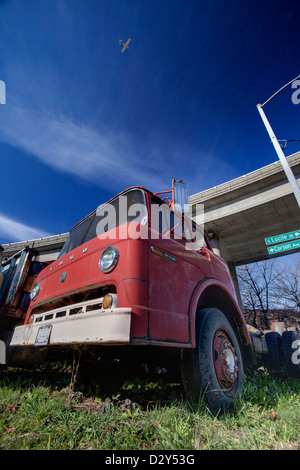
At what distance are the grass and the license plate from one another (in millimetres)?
590

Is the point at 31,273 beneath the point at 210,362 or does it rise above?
above

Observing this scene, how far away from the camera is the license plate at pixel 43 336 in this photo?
196cm

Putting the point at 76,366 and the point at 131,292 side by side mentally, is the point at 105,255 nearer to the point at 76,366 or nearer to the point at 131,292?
the point at 131,292

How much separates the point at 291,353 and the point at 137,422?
4.23 metres

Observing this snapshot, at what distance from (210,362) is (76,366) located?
4.90ft

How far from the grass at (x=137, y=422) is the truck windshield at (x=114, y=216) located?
1.73 metres

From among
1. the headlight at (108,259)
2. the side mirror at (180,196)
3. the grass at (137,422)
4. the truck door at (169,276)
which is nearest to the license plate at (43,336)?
the grass at (137,422)

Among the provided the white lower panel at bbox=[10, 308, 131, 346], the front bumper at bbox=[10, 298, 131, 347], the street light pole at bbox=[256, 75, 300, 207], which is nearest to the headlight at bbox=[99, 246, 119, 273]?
the front bumper at bbox=[10, 298, 131, 347]

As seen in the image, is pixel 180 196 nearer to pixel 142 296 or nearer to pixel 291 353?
pixel 142 296

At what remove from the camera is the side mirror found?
2293 mm

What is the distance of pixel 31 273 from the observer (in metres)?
5.04

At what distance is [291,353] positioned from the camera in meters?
4.58

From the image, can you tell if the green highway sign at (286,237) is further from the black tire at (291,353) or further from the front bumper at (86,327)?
the front bumper at (86,327)
